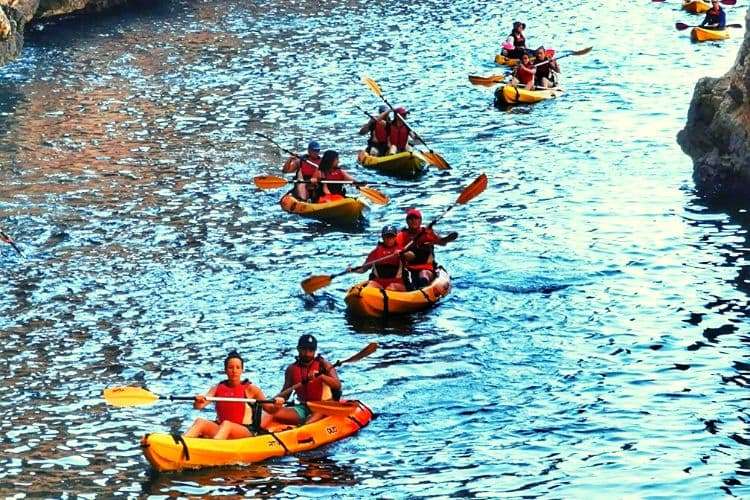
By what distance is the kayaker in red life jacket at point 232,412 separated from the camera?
1698cm

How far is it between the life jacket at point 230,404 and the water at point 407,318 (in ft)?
2.51

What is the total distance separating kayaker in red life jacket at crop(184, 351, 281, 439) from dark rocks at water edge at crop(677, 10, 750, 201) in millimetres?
12691

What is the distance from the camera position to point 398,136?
101 ft

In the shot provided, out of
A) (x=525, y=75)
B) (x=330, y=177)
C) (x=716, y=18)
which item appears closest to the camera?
(x=330, y=177)

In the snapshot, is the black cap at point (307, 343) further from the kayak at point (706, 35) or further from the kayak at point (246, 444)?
the kayak at point (706, 35)

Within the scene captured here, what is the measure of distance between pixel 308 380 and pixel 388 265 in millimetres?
4858

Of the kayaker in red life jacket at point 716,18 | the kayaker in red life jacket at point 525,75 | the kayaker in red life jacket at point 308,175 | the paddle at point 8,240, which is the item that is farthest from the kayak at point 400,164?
the kayaker in red life jacket at point 716,18

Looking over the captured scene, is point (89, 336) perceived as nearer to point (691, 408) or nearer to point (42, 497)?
point (42, 497)

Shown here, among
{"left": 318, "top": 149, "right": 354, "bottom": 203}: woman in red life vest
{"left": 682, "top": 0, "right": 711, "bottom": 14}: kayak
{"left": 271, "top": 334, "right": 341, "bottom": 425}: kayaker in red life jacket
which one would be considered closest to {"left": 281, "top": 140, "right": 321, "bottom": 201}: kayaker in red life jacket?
{"left": 318, "top": 149, "right": 354, "bottom": 203}: woman in red life vest

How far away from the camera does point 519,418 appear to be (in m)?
17.9

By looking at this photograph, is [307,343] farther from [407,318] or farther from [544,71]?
[544,71]

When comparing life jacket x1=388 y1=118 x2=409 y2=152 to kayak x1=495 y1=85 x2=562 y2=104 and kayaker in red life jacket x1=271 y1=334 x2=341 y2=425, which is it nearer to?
kayak x1=495 y1=85 x2=562 y2=104

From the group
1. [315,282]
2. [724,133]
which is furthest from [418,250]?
[724,133]

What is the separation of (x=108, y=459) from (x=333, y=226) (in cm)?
1033
